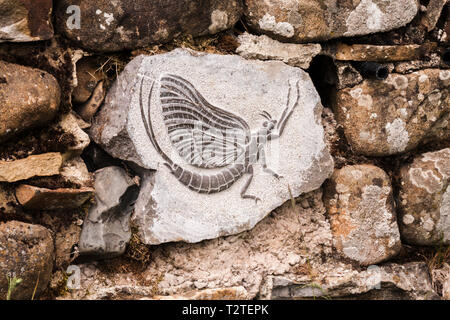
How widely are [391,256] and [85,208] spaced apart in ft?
5.87

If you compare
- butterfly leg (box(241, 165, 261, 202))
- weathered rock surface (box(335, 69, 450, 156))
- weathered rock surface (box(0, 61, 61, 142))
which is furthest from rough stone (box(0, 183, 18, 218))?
weathered rock surface (box(335, 69, 450, 156))

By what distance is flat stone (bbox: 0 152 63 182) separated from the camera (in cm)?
238

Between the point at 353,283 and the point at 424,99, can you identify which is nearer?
the point at 353,283

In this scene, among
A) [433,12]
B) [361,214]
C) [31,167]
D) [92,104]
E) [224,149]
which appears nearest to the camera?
[31,167]

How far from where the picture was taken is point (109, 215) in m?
2.67

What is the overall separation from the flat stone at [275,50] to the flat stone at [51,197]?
Result: 1.13m

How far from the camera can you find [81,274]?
2.63 m

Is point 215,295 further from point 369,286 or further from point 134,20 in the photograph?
point 134,20

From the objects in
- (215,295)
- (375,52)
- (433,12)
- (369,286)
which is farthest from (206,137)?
(433,12)

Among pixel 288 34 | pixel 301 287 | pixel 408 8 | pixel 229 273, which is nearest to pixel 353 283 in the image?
pixel 301 287

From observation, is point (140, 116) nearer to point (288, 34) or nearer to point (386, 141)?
point (288, 34)

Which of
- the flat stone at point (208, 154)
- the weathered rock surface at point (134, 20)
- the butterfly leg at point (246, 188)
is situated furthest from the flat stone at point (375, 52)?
the butterfly leg at point (246, 188)

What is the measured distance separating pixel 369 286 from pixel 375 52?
1.34 m

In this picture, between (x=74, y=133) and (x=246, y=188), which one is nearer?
(x=74, y=133)
